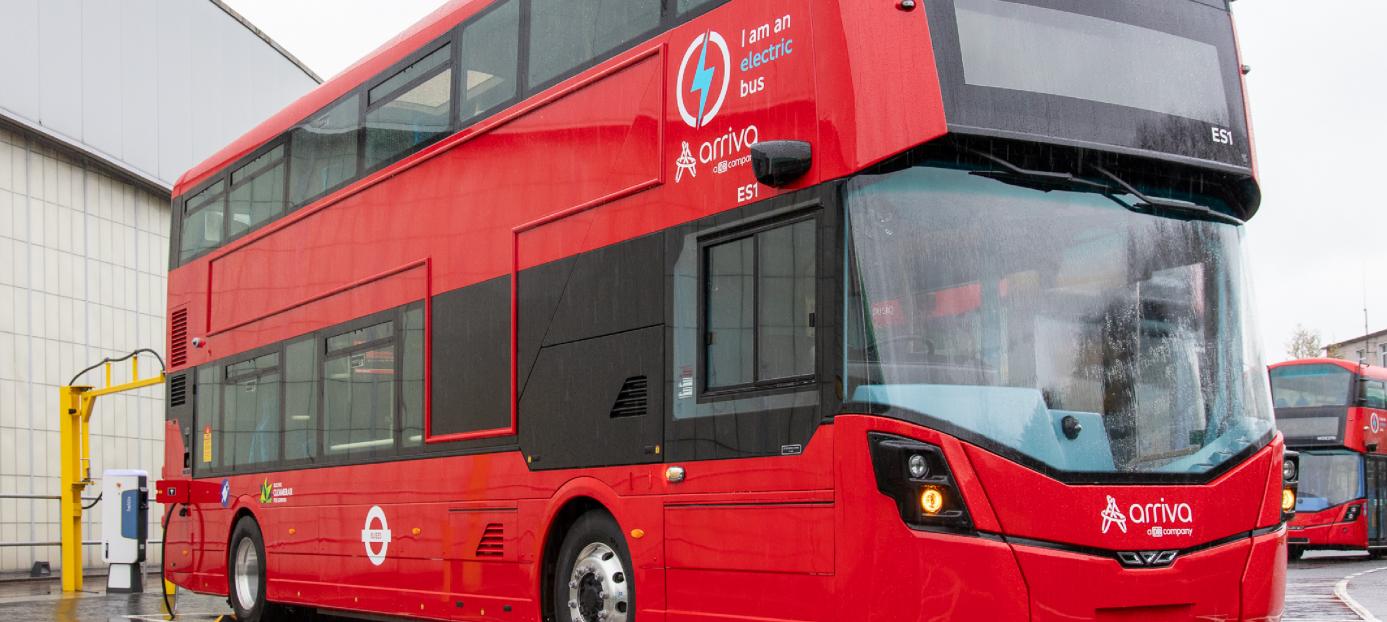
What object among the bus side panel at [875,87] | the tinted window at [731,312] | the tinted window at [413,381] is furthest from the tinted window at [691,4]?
the tinted window at [413,381]

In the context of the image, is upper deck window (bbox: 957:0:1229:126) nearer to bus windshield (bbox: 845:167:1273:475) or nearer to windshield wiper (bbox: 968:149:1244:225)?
windshield wiper (bbox: 968:149:1244:225)

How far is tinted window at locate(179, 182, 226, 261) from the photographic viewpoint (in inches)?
559

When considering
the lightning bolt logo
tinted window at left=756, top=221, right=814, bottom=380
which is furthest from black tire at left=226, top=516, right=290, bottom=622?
tinted window at left=756, top=221, right=814, bottom=380

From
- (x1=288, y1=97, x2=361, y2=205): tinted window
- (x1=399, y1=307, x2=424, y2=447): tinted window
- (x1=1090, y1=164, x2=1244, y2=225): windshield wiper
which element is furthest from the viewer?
(x1=288, y1=97, x2=361, y2=205): tinted window

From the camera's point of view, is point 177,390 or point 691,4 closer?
point 691,4

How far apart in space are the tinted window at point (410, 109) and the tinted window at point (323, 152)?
1.23 feet

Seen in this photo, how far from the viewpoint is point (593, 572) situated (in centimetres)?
804

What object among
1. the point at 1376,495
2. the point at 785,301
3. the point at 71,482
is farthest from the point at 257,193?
the point at 1376,495

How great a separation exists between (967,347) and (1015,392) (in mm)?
282

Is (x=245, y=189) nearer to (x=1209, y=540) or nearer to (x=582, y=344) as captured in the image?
(x=582, y=344)

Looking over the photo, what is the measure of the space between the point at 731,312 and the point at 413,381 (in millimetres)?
3939

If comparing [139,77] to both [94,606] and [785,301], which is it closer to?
[94,606]

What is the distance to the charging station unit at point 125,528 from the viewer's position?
19.6 metres

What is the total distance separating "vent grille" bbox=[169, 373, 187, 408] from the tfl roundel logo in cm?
883
